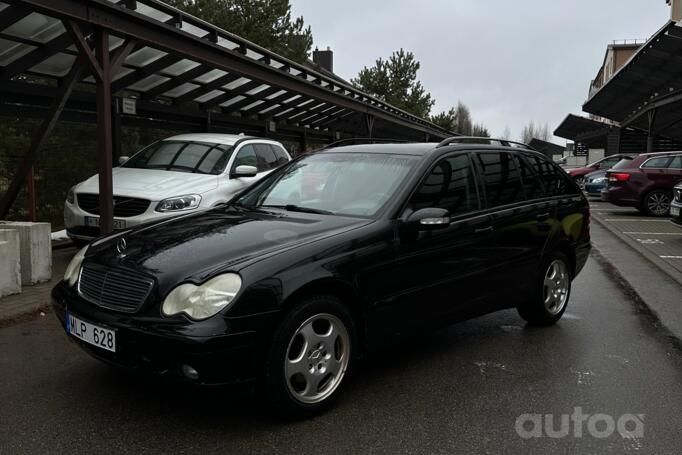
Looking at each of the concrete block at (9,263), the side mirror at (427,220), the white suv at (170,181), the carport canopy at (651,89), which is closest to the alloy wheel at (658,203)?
the carport canopy at (651,89)

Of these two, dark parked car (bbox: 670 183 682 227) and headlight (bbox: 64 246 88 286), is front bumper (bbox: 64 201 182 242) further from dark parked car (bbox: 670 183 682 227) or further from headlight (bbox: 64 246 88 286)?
dark parked car (bbox: 670 183 682 227)

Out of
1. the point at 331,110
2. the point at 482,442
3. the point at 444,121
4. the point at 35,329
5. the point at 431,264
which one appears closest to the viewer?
the point at 482,442

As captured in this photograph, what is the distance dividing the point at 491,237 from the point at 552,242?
999mm

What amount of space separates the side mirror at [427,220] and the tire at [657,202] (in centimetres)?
1407

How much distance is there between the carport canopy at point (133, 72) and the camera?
279 inches

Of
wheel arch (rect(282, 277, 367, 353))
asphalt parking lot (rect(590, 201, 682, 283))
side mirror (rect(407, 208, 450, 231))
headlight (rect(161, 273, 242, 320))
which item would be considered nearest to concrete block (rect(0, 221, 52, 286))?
headlight (rect(161, 273, 242, 320))

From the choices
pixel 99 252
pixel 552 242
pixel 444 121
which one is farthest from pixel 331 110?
pixel 444 121

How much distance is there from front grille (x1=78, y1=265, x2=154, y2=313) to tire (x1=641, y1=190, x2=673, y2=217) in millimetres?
15587

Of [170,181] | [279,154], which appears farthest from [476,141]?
[279,154]

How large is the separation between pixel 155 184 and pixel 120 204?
0.50 meters

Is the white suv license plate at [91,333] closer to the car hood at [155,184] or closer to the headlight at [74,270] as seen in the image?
the headlight at [74,270]

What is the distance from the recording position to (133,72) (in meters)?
10.0

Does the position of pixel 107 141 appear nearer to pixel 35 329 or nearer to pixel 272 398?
pixel 35 329

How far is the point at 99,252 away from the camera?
3.64 m
